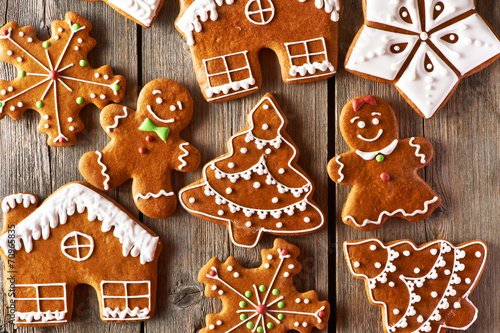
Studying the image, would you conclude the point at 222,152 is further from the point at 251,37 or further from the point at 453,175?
the point at 453,175

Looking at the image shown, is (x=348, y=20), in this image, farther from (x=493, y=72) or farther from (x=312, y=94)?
(x=493, y=72)

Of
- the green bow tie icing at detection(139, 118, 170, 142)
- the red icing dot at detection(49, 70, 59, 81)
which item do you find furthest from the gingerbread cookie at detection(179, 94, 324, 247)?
the red icing dot at detection(49, 70, 59, 81)

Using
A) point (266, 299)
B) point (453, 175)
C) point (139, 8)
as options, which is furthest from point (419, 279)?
point (139, 8)

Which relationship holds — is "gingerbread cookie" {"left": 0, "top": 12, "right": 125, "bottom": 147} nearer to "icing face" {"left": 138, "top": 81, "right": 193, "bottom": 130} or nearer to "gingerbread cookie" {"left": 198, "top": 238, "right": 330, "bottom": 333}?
"icing face" {"left": 138, "top": 81, "right": 193, "bottom": 130}

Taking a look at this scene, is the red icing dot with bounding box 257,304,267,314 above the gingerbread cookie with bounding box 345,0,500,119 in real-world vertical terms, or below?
below

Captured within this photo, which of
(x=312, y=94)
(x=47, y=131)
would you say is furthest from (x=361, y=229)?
(x=47, y=131)

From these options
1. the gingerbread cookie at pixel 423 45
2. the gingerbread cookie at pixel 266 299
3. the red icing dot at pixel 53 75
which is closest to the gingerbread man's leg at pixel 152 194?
the gingerbread cookie at pixel 266 299

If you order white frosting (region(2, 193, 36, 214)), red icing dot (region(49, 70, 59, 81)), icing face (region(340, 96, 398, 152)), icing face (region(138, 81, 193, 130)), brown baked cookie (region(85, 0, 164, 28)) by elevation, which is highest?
brown baked cookie (region(85, 0, 164, 28))
